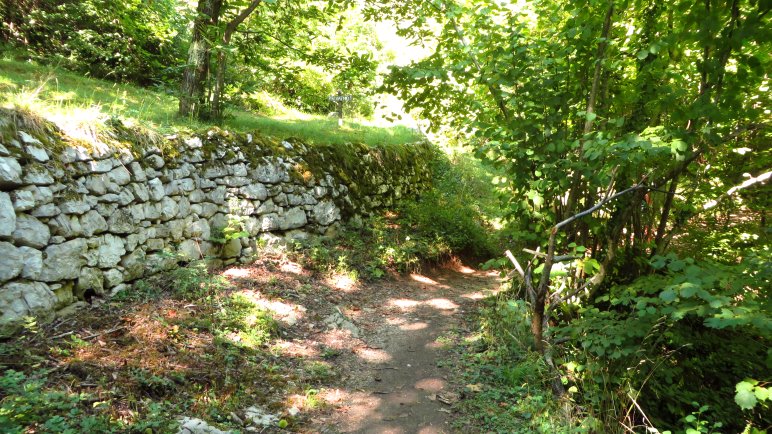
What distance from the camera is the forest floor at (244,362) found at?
3.22 meters

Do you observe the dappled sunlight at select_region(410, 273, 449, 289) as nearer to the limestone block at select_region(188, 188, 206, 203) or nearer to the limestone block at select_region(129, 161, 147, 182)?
the limestone block at select_region(188, 188, 206, 203)

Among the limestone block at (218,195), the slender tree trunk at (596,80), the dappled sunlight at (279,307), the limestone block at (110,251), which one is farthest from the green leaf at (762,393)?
the limestone block at (218,195)

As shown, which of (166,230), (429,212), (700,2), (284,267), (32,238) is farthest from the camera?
(429,212)

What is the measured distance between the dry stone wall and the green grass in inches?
13.6

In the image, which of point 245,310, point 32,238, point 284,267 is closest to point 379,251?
point 284,267

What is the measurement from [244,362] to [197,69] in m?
5.18

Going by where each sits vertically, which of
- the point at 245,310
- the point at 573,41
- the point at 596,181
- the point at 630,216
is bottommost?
the point at 245,310

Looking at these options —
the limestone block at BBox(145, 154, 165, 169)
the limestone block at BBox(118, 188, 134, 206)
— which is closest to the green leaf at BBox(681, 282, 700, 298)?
the limestone block at BBox(118, 188, 134, 206)

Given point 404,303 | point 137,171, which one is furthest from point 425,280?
point 137,171

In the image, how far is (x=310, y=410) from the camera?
155 inches

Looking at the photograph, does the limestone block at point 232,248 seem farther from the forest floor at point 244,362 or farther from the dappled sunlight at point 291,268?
the dappled sunlight at point 291,268

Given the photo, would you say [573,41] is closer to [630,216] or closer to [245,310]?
[630,216]

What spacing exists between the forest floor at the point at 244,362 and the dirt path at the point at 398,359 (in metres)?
0.02

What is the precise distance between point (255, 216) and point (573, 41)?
501 centimetres
